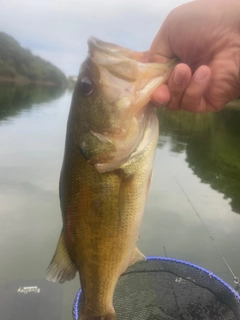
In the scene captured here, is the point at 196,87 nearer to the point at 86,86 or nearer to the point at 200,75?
the point at 200,75

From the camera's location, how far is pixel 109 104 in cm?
177

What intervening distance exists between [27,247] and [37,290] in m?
1.50

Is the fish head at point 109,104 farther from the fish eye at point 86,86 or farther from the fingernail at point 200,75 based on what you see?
the fingernail at point 200,75

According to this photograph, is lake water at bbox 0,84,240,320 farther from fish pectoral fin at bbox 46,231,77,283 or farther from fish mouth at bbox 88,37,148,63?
fish mouth at bbox 88,37,148,63

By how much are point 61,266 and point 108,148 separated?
0.72 m

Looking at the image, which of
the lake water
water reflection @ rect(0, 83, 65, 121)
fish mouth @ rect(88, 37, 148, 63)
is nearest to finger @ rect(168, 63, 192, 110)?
fish mouth @ rect(88, 37, 148, 63)

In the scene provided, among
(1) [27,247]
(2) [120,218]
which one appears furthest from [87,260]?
(1) [27,247]

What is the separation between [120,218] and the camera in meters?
1.81

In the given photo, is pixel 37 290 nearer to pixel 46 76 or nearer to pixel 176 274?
pixel 176 274

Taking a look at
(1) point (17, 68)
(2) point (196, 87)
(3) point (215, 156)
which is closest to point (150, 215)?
(2) point (196, 87)

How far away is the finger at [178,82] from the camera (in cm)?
179

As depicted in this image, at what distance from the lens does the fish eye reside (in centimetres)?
177

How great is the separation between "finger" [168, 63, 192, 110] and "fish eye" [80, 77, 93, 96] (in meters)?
0.43

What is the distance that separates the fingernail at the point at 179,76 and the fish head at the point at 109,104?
67mm
